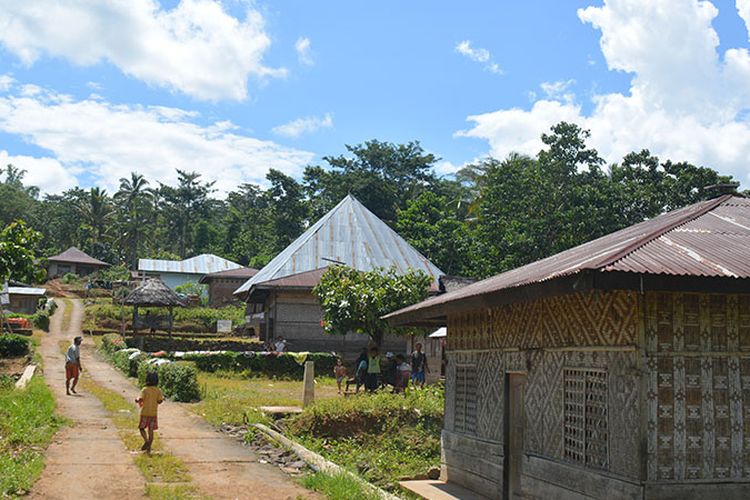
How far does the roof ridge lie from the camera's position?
754 cm

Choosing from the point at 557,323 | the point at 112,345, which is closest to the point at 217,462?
the point at 557,323

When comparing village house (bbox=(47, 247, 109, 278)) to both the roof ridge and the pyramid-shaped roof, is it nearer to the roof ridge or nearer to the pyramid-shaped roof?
the pyramid-shaped roof

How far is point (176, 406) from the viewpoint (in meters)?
18.1

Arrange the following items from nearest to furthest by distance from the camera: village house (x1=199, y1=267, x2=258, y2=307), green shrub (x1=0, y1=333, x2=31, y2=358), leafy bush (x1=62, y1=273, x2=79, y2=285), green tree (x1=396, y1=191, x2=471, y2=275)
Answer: green shrub (x1=0, y1=333, x2=31, y2=358) < green tree (x1=396, y1=191, x2=471, y2=275) < village house (x1=199, y1=267, x2=258, y2=307) < leafy bush (x1=62, y1=273, x2=79, y2=285)

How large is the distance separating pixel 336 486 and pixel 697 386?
15.0 feet

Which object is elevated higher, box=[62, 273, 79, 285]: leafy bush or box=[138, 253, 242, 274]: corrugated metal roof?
box=[138, 253, 242, 274]: corrugated metal roof

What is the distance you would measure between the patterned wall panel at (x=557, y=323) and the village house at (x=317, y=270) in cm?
2006

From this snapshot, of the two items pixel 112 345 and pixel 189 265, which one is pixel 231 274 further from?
pixel 112 345

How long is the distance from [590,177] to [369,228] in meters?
12.0

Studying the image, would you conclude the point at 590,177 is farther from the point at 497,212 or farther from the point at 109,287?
the point at 109,287

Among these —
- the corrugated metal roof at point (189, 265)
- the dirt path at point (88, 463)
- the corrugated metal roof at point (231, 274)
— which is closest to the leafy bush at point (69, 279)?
the corrugated metal roof at point (189, 265)

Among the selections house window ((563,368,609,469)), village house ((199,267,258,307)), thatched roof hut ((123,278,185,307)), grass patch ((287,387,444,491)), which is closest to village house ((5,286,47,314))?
village house ((199,267,258,307))

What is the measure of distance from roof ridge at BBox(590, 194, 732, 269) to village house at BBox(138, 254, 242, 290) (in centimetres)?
5747

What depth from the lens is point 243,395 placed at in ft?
69.5
